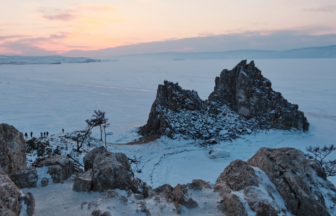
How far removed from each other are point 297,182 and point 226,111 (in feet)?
119

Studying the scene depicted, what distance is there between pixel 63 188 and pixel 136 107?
5193cm

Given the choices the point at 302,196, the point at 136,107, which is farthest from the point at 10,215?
the point at 136,107

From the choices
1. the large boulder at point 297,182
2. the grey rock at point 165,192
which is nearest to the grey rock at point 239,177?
the large boulder at point 297,182

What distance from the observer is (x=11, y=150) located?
56.9 ft

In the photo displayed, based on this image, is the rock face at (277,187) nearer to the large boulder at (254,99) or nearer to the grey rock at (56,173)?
the grey rock at (56,173)

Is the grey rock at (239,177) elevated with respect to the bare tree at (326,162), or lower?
elevated

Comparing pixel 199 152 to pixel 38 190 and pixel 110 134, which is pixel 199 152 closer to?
pixel 110 134

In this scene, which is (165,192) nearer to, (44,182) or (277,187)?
(277,187)

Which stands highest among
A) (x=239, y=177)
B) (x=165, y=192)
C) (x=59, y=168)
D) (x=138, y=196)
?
(x=239, y=177)

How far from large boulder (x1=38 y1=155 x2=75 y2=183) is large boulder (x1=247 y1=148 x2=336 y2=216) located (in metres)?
13.4

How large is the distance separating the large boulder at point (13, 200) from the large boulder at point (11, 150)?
13.8 ft

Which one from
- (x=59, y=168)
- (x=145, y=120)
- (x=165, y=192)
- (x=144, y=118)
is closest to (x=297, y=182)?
Result: (x=165, y=192)

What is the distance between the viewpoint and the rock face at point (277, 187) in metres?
12.0

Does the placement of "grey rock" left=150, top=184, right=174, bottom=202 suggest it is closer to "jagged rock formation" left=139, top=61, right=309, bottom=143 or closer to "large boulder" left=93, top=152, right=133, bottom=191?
"large boulder" left=93, top=152, right=133, bottom=191
